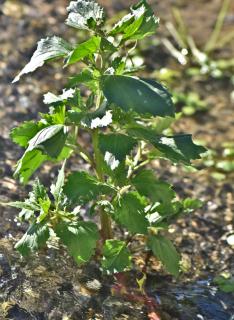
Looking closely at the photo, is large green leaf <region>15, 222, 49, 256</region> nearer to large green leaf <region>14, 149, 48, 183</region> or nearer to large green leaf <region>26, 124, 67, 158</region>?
large green leaf <region>14, 149, 48, 183</region>

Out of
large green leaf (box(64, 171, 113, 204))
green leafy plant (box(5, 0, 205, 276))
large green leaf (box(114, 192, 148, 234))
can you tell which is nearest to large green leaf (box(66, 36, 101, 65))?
green leafy plant (box(5, 0, 205, 276))

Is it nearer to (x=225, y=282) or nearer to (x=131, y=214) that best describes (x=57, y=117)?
(x=131, y=214)

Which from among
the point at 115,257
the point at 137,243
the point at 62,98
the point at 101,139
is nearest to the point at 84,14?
the point at 62,98

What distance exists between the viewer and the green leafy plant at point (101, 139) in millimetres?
1900

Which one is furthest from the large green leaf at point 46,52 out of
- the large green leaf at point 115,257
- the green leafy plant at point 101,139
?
the large green leaf at point 115,257

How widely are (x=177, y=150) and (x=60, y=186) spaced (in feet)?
1.44

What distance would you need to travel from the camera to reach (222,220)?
9.59 feet

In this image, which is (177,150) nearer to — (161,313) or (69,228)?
(69,228)

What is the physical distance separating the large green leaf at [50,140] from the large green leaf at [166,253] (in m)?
0.53

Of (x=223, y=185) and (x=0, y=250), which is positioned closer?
(x=0, y=250)

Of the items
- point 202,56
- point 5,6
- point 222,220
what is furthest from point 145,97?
point 5,6

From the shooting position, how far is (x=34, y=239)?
2.05m

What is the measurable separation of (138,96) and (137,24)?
0.80ft

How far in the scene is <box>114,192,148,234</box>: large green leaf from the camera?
2055mm
